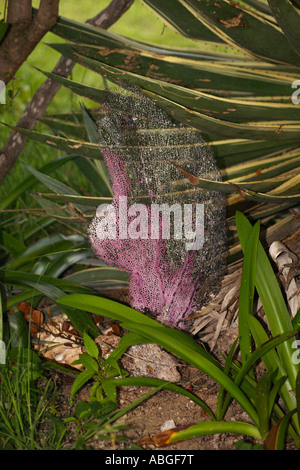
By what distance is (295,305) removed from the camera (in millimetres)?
1192

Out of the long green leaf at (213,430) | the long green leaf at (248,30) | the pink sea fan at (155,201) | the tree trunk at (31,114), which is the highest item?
the tree trunk at (31,114)

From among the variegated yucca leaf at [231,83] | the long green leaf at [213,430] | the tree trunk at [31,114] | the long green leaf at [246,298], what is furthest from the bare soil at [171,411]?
the tree trunk at [31,114]

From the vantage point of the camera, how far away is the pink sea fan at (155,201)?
1.16 metres

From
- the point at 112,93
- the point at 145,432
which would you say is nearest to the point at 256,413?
the point at 145,432

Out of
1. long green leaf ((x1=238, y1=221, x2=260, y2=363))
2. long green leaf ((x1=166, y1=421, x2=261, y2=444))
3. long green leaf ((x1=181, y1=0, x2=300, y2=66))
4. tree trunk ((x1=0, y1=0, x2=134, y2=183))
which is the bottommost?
long green leaf ((x1=166, y1=421, x2=261, y2=444))

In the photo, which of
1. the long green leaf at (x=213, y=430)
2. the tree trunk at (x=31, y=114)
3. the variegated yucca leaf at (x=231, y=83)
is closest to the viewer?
the long green leaf at (x=213, y=430)

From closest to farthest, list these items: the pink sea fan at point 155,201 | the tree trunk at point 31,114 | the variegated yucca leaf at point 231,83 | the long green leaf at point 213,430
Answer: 1. the long green leaf at point 213,430
2. the variegated yucca leaf at point 231,83
3. the pink sea fan at point 155,201
4. the tree trunk at point 31,114

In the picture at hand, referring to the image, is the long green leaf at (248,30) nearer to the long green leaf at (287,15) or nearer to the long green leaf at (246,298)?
the long green leaf at (287,15)

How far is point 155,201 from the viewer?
3.85 ft

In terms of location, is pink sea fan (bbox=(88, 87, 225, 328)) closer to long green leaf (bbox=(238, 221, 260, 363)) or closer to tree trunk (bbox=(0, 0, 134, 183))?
long green leaf (bbox=(238, 221, 260, 363))

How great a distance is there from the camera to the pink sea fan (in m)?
1.16

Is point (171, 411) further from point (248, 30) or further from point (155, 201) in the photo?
point (248, 30)

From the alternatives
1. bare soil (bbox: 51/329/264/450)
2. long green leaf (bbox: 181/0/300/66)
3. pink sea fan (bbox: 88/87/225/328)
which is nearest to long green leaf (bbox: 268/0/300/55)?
long green leaf (bbox: 181/0/300/66)

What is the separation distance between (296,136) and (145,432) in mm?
716
